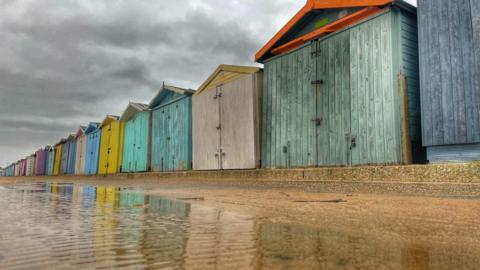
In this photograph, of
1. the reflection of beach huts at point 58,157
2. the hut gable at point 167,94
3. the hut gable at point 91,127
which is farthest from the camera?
the reflection of beach huts at point 58,157

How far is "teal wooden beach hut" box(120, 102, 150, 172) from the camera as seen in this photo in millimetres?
16078

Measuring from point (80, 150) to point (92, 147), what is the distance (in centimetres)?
347

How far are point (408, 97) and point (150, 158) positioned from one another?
11.4 m

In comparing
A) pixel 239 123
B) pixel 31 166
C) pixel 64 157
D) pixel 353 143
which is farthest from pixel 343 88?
pixel 31 166

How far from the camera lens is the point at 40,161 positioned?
41.0m

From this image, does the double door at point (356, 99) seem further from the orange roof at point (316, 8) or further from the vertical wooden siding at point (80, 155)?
the vertical wooden siding at point (80, 155)

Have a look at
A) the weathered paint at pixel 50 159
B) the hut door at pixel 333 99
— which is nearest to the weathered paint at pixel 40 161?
the weathered paint at pixel 50 159

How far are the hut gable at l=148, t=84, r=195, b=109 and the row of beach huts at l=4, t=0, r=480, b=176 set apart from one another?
2.79ft

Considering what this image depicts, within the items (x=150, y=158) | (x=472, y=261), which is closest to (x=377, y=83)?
(x=472, y=261)

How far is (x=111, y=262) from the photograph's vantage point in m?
1.19

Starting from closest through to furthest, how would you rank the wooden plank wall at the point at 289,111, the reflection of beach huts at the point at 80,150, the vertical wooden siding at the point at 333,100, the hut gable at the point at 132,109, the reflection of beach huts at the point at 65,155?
the vertical wooden siding at the point at 333,100 → the wooden plank wall at the point at 289,111 → the hut gable at the point at 132,109 → the reflection of beach huts at the point at 80,150 → the reflection of beach huts at the point at 65,155

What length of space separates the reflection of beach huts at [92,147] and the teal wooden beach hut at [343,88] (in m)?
16.2

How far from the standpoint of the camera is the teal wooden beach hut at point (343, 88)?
6637mm

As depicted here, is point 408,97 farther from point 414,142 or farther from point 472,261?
point 472,261
